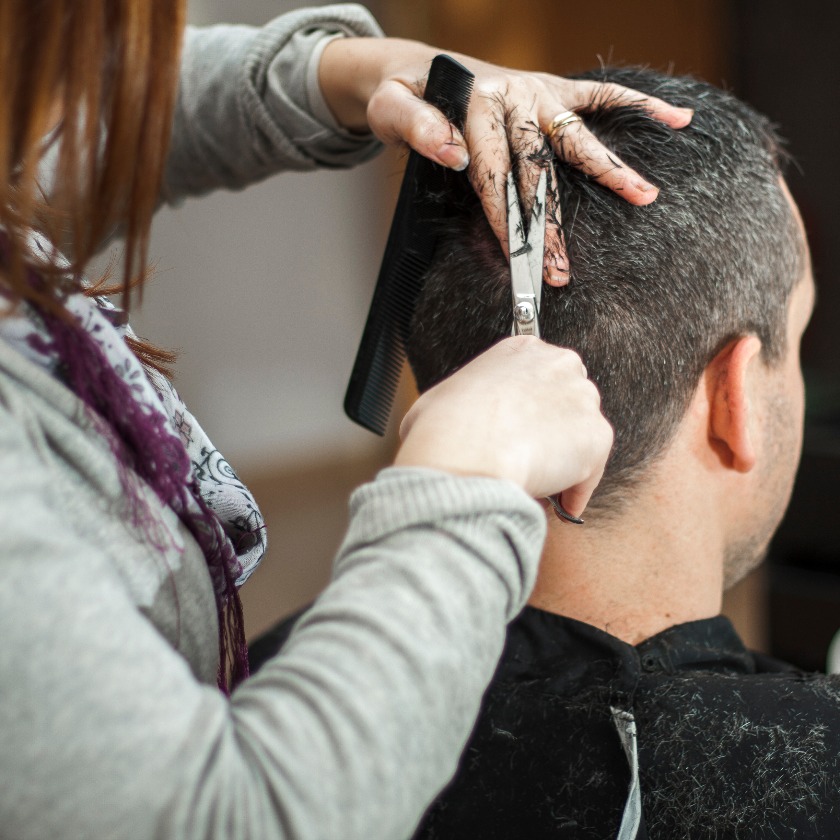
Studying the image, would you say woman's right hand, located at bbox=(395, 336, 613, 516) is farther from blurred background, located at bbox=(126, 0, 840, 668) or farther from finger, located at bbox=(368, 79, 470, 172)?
blurred background, located at bbox=(126, 0, 840, 668)

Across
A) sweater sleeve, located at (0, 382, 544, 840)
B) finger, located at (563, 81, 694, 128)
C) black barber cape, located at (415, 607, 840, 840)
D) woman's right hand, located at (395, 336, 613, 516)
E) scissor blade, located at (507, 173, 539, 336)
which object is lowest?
black barber cape, located at (415, 607, 840, 840)

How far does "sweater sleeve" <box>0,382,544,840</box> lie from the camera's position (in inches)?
17.8

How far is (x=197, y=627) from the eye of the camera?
690 mm

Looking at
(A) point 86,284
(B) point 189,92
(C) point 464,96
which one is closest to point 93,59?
(A) point 86,284

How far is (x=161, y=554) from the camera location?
2.09ft

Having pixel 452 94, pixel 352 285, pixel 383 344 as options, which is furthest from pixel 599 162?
pixel 352 285

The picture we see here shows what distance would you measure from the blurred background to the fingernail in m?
1.71

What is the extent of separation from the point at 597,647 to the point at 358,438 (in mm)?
3356

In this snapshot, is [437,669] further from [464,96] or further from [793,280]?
[793,280]

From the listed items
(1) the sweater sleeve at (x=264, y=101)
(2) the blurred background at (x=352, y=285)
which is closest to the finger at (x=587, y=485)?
(1) the sweater sleeve at (x=264, y=101)

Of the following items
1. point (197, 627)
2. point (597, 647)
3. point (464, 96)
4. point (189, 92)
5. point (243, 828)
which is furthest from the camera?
point (189, 92)

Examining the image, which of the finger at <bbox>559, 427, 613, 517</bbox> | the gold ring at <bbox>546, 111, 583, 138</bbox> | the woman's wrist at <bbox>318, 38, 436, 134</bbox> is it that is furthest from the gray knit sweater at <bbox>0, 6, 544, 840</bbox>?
the woman's wrist at <bbox>318, 38, 436, 134</bbox>

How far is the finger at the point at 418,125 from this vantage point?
0.82 m

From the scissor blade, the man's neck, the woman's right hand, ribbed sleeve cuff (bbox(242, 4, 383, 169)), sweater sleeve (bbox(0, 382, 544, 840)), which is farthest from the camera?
ribbed sleeve cuff (bbox(242, 4, 383, 169))
